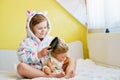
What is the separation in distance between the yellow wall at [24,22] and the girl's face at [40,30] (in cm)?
67

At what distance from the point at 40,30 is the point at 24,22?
2.25 feet

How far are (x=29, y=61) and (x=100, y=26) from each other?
85cm

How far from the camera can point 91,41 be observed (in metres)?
1.84

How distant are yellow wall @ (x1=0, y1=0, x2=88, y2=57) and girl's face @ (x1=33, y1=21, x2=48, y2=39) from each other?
0.67 meters

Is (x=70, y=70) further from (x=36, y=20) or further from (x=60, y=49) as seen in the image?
(x=36, y=20)

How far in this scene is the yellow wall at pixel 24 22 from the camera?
189 centimetres

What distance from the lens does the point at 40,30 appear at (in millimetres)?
1292

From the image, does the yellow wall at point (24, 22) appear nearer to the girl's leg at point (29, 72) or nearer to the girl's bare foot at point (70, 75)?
the girl's leg at point (29, 72)

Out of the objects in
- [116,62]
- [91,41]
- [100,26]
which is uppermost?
[100,26]

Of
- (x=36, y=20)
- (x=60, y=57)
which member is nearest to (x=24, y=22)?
(x=36, y=20)

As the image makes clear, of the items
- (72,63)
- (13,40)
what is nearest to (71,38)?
(13,40)

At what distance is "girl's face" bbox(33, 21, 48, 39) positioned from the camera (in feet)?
4.22

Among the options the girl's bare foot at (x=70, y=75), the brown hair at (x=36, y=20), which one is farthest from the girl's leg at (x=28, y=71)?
the brown hair at (x=36, y=20)

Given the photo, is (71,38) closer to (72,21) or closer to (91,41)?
(72,21)
